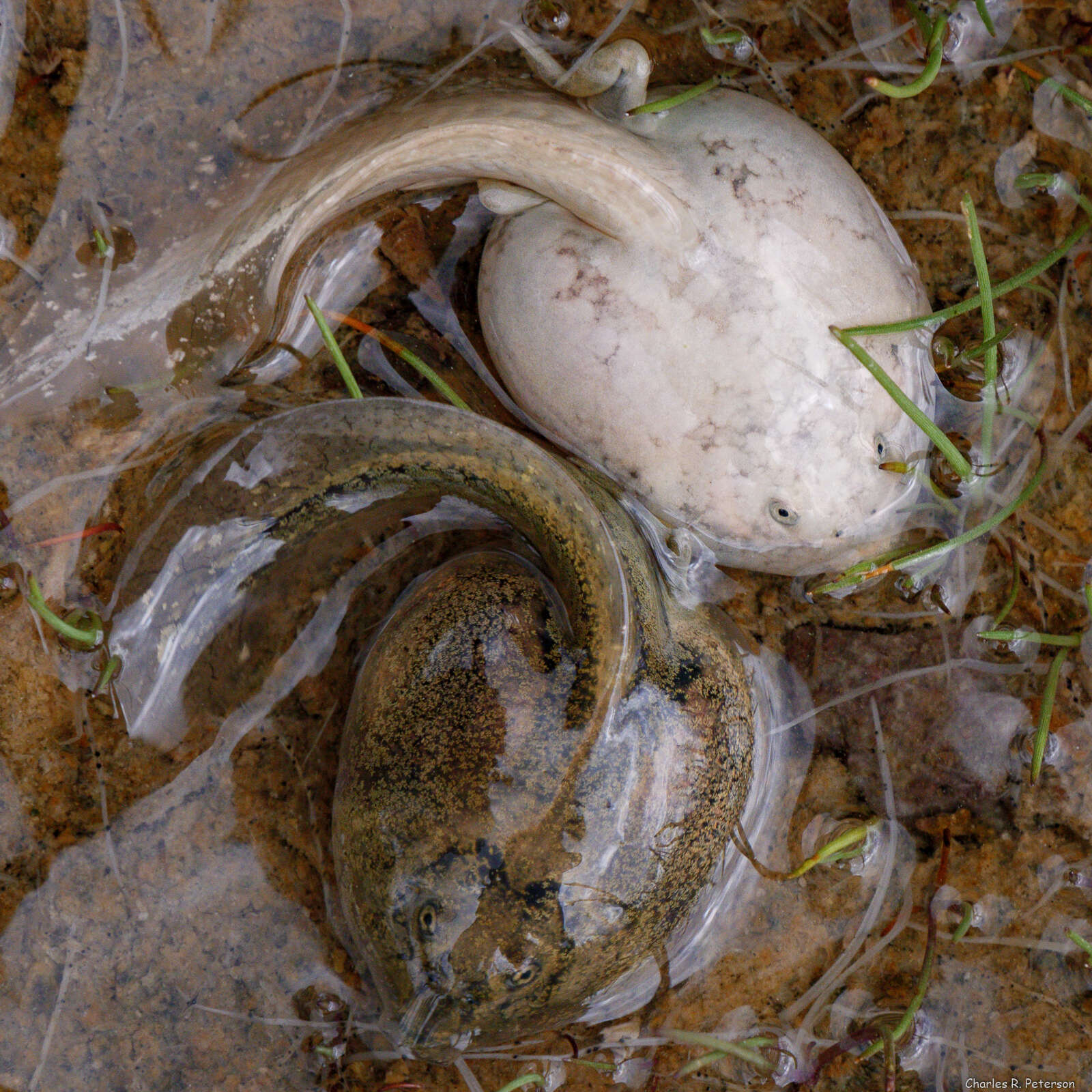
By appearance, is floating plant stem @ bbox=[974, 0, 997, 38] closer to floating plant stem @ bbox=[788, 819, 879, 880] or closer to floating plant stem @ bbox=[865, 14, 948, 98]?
floating plant stem @ bbox=[865, 14, 948, 98]

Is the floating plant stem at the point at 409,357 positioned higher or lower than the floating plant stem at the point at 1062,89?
higher

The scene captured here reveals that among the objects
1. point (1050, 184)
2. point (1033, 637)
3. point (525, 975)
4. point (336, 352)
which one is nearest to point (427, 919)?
point (525, 975)

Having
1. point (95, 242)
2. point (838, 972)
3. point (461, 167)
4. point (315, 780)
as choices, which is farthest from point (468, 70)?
point (838, 972)

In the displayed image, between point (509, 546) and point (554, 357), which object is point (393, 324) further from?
point (509, 546)

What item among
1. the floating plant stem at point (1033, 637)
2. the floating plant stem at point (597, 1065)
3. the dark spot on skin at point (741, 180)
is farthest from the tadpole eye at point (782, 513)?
the floating plant stem at point (597, 1065)

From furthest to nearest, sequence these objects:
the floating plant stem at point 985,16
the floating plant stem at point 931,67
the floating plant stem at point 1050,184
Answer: the floating plant stem at point 1050,184
the floating plant stem at point 985,16
the floating plant stem at point 931,67

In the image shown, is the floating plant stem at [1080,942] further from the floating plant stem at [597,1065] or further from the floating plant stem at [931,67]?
the floating plant stem at [931,67]
